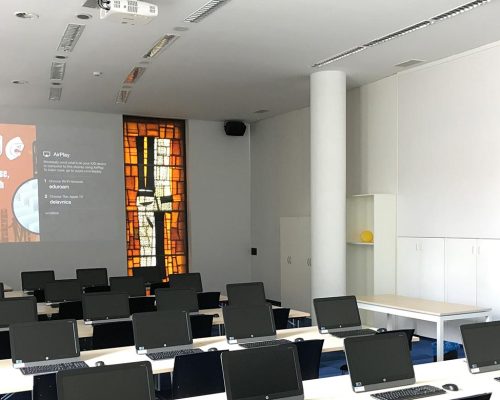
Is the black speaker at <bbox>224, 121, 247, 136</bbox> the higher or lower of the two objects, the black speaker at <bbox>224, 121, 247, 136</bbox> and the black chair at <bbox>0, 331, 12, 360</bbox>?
the higher

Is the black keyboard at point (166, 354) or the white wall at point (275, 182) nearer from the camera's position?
the black keyboard at point (166, 354)

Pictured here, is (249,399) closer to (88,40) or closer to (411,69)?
(88,40)

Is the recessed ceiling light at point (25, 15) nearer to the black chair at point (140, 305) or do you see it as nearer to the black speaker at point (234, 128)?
the black chair at point (140, 305)

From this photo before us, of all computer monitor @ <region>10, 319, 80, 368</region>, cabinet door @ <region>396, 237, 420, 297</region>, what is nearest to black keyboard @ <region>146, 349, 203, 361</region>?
computer monitor @ <region>10, 319, 80, 368</region>

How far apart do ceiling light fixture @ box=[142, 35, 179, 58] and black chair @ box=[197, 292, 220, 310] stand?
117 inches

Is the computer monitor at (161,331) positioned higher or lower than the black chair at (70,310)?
higher

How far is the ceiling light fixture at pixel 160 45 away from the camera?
679 cm

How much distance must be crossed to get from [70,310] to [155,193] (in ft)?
18.6

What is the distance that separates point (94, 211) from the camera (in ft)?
37.5

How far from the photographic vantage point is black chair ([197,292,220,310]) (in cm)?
744

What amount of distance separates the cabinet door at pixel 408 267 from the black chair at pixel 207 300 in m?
2.74

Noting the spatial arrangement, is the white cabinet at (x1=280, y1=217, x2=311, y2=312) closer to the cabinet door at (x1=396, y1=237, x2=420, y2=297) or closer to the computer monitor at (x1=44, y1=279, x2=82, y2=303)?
the cabinet door at (x1=396, y1=237, x2=420, y2=297)

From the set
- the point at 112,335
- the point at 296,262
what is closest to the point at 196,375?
the point at 112,335

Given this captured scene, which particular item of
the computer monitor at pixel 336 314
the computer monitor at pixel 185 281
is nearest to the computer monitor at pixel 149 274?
the computer monitor at pixel 185 281
